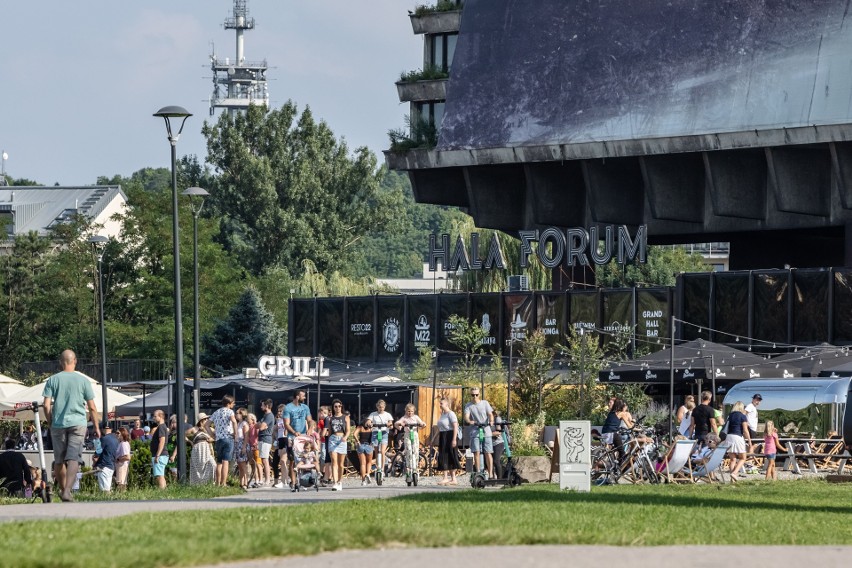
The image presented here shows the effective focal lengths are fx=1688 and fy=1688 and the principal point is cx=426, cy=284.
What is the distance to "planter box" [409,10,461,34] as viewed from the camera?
68062mm

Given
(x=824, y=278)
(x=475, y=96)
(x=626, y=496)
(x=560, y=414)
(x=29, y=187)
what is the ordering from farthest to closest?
(x=29, y=187), (x=475, y=96), (x=824, y=278), (x=560, y=414), (x=626, y=496)

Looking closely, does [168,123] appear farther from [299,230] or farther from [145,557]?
[299,230]

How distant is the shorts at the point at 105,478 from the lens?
2695 cm

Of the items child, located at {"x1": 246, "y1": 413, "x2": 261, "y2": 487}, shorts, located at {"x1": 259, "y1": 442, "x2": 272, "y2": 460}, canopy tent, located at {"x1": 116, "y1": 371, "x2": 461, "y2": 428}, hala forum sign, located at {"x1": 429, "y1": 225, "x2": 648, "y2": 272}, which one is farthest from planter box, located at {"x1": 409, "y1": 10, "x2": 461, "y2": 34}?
shorts, located at {"x1": 259, "y1": 442, "x2": 272, "y2": 460}

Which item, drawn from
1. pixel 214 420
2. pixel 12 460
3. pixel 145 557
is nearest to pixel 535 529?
pixel 145 557

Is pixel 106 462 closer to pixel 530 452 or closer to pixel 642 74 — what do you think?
pixel 530 452

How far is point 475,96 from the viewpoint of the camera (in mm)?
62781

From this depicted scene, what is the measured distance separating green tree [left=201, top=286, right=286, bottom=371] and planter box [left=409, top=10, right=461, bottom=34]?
15.4 meters

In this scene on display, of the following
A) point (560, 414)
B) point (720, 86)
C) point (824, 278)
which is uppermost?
point (720, 86)

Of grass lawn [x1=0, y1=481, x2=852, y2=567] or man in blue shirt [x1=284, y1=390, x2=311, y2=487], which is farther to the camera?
man in blue shirt [x1=284, y1=390, x2=311, y2=487]

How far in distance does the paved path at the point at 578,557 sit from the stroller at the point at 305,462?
1591 centimetres

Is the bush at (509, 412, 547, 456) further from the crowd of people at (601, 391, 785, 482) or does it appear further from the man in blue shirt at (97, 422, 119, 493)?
the man in blue shirt at (97, 422, 119, 493)

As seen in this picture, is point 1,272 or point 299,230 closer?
point 1,272

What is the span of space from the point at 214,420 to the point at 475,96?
3491 cm
